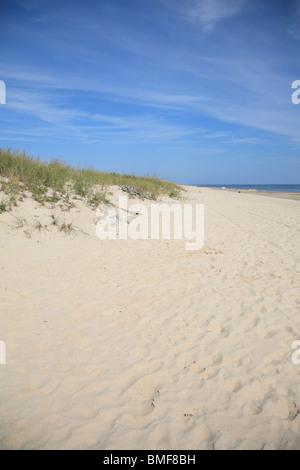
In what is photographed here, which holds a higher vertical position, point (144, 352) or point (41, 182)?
point (41, 182)

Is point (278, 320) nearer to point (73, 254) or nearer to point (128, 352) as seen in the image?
point (128, 352)

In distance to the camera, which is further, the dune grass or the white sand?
the dune grass

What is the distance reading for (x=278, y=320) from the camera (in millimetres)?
3855

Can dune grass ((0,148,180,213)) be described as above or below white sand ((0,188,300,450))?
Result: above

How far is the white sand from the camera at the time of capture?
2203mm

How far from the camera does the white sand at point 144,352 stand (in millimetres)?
2203

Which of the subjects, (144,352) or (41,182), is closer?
(144,352)

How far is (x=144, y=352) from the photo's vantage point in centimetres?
316

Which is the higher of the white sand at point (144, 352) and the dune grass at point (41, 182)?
the dune grass at point (41, 182)

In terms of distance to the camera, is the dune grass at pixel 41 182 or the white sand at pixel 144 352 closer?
the white sand at pixel 144 352
